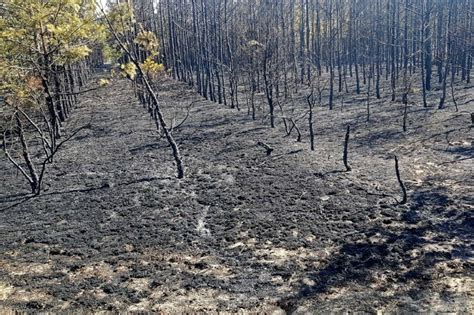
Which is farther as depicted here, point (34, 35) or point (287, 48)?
point (287, 48)

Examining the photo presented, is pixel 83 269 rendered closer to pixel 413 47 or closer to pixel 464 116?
pixel 464 116

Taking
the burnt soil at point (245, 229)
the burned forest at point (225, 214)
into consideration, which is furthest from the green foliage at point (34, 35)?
the burnt soil at point (245, 229)

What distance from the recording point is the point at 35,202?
1008 cm

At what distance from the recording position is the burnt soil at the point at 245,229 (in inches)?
240

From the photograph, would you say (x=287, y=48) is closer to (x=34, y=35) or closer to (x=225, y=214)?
(x=34, y=35)

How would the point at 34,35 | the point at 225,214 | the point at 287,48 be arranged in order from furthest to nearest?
the point at 287,48 < the point at 34,35 < the point at 225,214

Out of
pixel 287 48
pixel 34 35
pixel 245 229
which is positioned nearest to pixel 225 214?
pixel 245 229

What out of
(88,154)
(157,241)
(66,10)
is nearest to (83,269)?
(157,241)

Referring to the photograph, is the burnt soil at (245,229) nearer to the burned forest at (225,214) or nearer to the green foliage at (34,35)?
the burned forest at (225,214)

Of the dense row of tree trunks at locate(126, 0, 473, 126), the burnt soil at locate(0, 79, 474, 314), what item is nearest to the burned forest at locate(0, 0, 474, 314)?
the burnt soil at locate(0, 79, 474, 314)

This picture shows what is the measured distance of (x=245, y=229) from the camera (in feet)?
27.2

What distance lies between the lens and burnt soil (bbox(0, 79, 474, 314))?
6.11 meters

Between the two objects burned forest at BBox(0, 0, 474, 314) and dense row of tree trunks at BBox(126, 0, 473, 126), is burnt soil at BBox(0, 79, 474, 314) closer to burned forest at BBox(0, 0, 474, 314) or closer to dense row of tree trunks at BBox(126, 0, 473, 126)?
burned forest at BBox(0, 0, 474, 314)

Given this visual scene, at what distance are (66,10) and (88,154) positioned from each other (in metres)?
5.76
